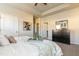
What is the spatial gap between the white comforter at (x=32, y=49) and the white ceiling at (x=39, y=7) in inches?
22.2

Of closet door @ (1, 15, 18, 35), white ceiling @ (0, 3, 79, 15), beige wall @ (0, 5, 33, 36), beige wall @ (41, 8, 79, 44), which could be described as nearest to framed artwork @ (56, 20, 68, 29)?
beige wall @ (41, 8, 79, 44)

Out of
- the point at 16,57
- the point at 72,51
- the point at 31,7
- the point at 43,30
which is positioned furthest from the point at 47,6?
the point at 16,57

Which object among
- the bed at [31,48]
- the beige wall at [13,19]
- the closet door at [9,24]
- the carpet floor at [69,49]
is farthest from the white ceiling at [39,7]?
A: the carpet floor at [69,49]

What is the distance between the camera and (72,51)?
1.93m

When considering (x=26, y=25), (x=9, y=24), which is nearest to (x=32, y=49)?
(x=26, y=25)

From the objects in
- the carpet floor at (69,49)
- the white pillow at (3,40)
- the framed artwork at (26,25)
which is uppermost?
the framed artwork at (26,25)

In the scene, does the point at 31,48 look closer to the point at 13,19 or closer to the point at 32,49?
the point at 32,49

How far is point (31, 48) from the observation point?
189 centimetres

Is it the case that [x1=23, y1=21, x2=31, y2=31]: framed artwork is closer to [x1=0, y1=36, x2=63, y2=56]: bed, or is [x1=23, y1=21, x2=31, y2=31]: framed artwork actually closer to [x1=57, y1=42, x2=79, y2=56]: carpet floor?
[x1=0, y1=36, x2=63, y2=56]: bed

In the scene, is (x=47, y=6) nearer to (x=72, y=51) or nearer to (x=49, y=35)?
(x=49, y=35)

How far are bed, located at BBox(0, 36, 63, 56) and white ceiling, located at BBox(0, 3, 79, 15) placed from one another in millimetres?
525

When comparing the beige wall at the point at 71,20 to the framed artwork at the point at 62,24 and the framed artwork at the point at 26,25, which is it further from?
the framed artwork at the point at 26,25

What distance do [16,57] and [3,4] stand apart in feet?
3.00

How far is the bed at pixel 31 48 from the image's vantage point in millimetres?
1829
